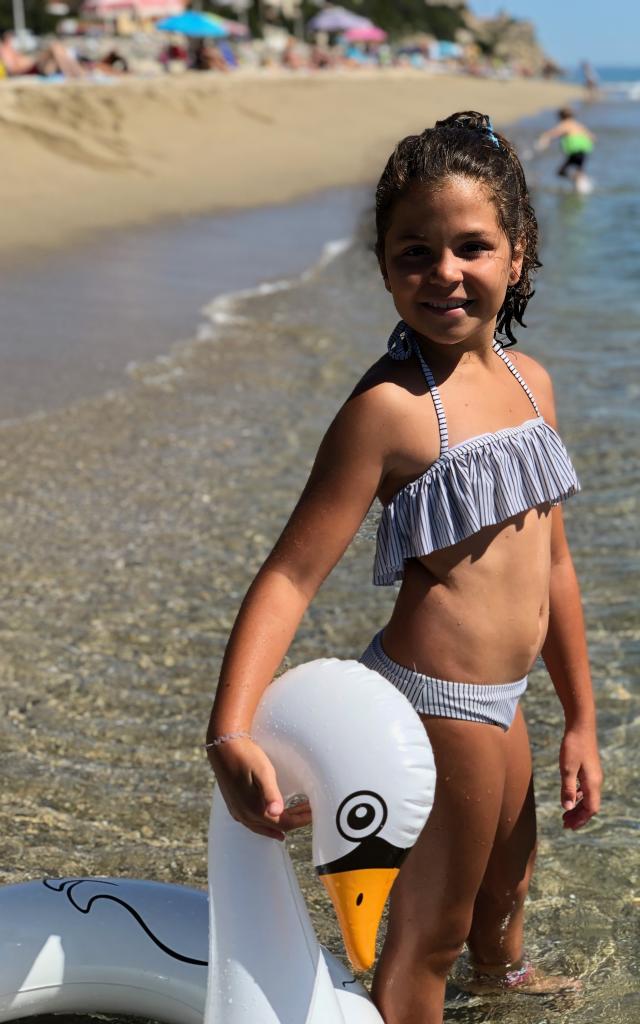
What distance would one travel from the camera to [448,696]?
1.97 metres

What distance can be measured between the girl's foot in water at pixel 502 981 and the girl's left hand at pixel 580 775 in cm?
40

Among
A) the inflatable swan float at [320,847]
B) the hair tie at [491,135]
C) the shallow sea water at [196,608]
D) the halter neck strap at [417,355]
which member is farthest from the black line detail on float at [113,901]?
the hair tie at [491,135]

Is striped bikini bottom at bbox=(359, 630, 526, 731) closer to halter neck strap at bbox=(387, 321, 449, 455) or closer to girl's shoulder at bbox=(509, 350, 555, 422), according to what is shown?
halter neck strap at bbox=(387, 321, 449, 455)

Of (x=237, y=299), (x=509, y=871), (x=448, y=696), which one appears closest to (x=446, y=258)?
(x=448, y=696)

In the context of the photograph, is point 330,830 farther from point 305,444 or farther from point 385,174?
point 305,444

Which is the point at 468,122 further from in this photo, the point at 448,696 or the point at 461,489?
the point at 448,696

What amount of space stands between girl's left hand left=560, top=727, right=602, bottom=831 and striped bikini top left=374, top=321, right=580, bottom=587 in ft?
1.54

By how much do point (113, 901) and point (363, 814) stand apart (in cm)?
69

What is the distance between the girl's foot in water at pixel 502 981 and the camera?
8.05ft

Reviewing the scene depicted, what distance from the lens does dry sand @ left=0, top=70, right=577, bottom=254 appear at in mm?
Answer: 12922

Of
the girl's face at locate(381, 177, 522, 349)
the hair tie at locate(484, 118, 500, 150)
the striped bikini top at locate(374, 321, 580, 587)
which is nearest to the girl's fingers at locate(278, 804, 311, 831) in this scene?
the striped bikini top at locate(374, 321, 580, 587)

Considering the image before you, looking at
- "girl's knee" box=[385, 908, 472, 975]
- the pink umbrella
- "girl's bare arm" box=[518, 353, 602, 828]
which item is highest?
"girl's bare arm" box=[518, 353, 602, 828]

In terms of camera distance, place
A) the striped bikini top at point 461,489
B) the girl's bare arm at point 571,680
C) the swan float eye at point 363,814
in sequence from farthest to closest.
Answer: the girl's bare arm at point 571,680
the striped bikini top at point 461,489
the swan float eye at point 363,814

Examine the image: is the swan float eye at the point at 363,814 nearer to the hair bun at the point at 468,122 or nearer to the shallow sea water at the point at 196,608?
the shallow sea water at the point at 196,608
